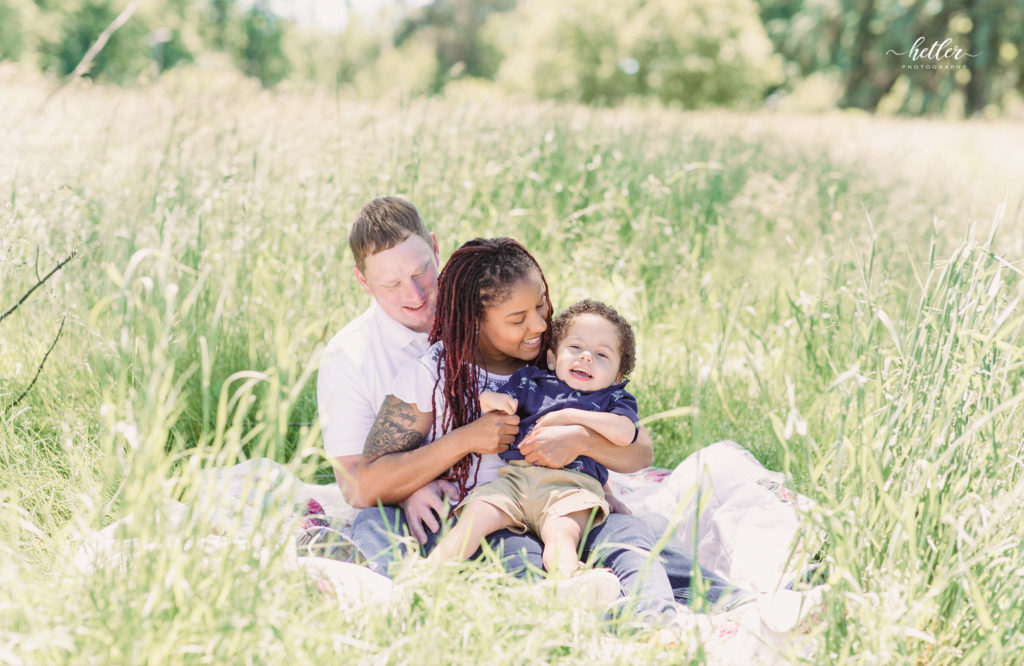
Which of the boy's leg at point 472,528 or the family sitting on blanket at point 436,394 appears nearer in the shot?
the boy's leg at point 472,528

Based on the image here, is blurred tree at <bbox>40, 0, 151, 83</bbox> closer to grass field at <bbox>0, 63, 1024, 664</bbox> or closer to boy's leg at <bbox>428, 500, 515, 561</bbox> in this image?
grass field at <bbox>0, 63, 1024, 664</bbox>

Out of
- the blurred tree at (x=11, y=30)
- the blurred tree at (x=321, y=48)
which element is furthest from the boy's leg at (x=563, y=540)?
the blurred tree at (x=321, y=48)

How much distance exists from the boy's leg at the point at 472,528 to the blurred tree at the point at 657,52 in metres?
25.8

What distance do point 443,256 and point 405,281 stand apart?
5.39 feet

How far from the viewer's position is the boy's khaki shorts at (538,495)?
8.59ft

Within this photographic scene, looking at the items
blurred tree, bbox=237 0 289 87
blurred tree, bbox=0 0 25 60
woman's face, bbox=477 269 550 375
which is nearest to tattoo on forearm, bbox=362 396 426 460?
woman's face, bbox=477 269 550 375

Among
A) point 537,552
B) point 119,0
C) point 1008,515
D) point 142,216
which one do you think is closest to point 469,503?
point 537,552

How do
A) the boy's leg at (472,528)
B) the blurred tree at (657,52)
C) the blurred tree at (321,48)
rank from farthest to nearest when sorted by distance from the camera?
the blurred tree at (321,48), the blurred tree at (657,52), the boy's leg at (472,528)

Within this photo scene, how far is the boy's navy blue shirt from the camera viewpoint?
2.79m

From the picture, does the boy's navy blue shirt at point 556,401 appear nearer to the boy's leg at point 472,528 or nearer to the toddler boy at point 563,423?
the toddler boy at point 563,423

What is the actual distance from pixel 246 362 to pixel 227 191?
1.05 meters

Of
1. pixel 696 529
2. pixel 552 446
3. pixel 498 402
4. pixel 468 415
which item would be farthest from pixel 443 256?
pixel 696 529

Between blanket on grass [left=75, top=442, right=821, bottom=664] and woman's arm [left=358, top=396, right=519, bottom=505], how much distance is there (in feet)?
0.66

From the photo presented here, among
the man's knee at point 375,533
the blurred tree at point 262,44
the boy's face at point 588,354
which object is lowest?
the man's knee at point 375,533
